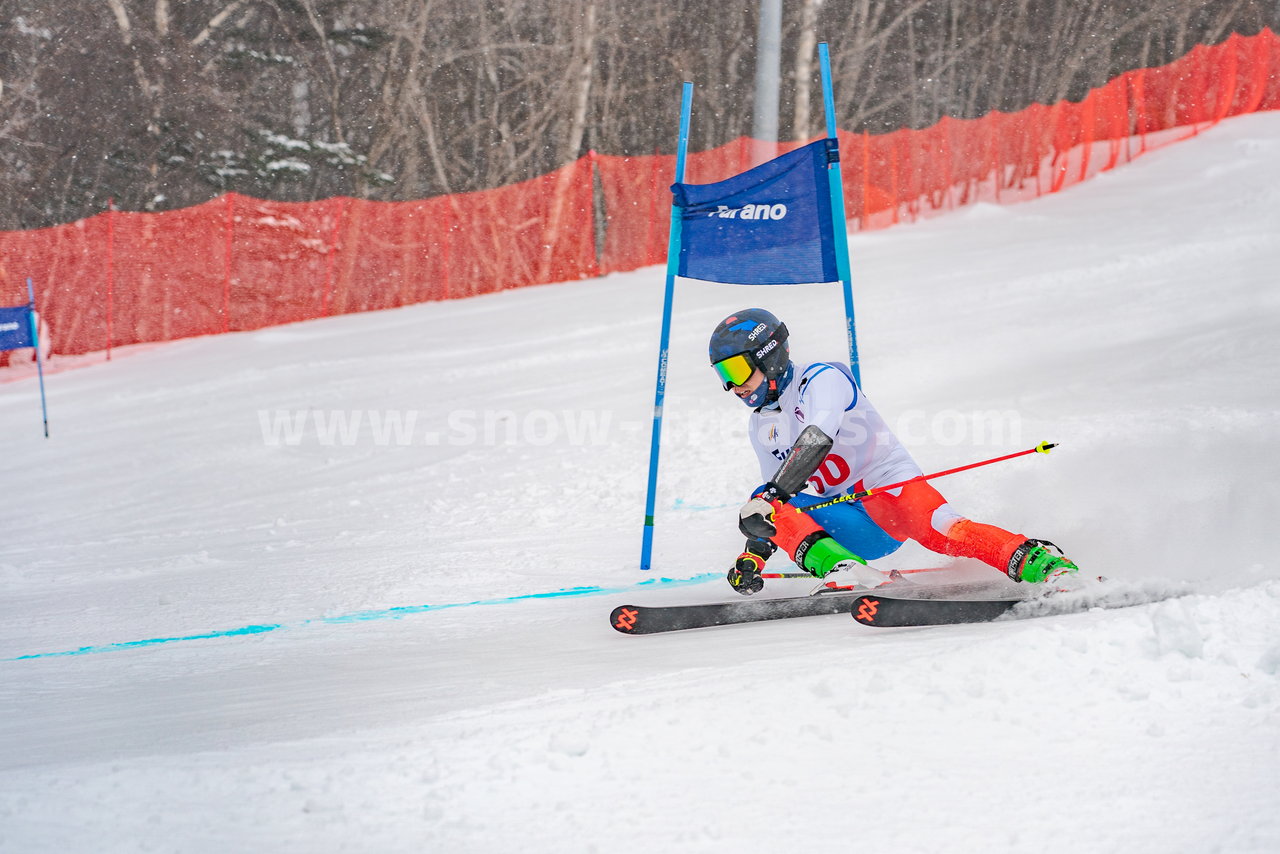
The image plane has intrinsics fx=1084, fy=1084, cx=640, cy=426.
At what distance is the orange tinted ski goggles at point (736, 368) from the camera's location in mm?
4957

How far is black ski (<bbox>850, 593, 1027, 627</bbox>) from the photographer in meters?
4.24

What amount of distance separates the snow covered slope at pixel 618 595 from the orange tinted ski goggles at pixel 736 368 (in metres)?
1.15

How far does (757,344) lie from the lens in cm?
495

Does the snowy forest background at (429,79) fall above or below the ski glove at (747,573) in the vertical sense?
above

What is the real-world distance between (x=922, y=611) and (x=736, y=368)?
1.39 m

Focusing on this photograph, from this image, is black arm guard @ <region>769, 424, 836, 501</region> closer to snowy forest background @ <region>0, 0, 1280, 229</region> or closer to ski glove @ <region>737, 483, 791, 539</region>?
ski glove @ <region>737, 483, 791, 539</region>

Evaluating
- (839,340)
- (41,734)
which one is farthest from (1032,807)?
(839,340)

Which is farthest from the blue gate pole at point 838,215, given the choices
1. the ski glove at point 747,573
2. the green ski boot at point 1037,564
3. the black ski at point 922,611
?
the black ski at point 922,611

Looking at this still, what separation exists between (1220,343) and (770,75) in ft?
22.8

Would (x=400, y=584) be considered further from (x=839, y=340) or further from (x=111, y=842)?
(x=839, y=340)

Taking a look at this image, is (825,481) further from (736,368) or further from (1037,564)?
(1037,564)

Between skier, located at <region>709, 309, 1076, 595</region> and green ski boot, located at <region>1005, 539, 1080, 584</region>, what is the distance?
12 millimetres

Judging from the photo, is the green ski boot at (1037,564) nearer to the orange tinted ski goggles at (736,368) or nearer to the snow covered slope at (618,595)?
the snow covered slope at (618,595)

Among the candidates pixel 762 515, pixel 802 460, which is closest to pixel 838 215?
pixel 802 460
